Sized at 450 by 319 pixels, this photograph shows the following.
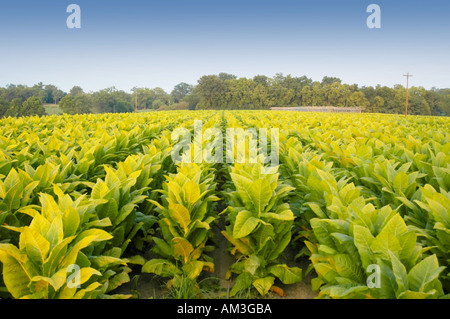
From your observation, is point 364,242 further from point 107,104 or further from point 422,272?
point 107,104

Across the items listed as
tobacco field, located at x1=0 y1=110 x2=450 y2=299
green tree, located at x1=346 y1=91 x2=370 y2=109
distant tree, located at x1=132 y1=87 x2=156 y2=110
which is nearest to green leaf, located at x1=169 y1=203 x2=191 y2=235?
tobacco field, located at x1=0 y1=110 x2=450 y2=299

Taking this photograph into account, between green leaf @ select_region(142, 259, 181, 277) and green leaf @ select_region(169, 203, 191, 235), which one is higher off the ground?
green leaf @ select_region(169, 203, 191, 235)

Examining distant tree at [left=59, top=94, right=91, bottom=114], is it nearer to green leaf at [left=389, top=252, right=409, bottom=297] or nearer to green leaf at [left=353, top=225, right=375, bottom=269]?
green leaf at [left=353, top=225, right=375, bottom=269]

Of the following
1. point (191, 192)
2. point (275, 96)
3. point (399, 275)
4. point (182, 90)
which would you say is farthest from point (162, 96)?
point (399, 275)

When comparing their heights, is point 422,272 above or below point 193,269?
above

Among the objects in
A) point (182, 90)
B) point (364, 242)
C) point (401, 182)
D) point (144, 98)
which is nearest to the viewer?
point (364, 242)

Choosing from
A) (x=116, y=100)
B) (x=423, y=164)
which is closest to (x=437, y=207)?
(x=423, y=164)

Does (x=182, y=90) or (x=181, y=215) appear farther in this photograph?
(x=182, y=90)

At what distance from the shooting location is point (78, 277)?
154cm

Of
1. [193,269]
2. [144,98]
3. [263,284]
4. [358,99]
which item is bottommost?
[263,284]

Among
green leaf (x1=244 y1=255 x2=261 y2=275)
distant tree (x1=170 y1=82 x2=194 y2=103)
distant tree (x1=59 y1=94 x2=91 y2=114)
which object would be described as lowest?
green leaf (x1=244 y1=255 x2=261 y2=275)
